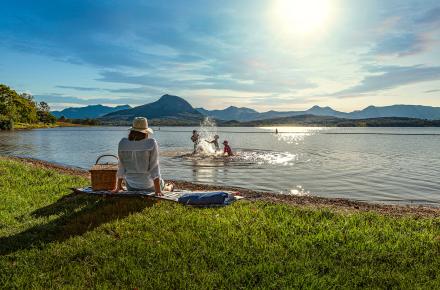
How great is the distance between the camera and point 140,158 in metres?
11.6

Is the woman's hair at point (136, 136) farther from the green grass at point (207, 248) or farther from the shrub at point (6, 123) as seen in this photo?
the shrub at point (6, 123)

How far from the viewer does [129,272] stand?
24.2ft

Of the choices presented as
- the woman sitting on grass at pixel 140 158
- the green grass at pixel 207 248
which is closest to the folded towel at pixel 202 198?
the green grass at pixel 207 248

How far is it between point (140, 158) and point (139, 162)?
0.19 m

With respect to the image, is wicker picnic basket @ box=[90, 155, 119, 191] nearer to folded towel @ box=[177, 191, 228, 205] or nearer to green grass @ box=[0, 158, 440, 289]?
green grass @ box=[0, 158, 440, 289]

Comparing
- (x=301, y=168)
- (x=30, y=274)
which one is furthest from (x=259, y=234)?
(x=301, y=168)

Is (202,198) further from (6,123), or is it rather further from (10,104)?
(10,104)

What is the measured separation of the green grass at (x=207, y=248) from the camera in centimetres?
712

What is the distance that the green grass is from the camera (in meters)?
7.12

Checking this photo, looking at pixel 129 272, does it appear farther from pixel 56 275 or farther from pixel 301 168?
pixel 301 168

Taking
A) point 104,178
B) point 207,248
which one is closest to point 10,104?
point 104,178

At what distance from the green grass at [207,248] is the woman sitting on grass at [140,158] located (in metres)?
0.67

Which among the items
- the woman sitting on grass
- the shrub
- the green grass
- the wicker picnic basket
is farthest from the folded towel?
the shrub

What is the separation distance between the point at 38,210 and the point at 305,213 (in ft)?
29.4
